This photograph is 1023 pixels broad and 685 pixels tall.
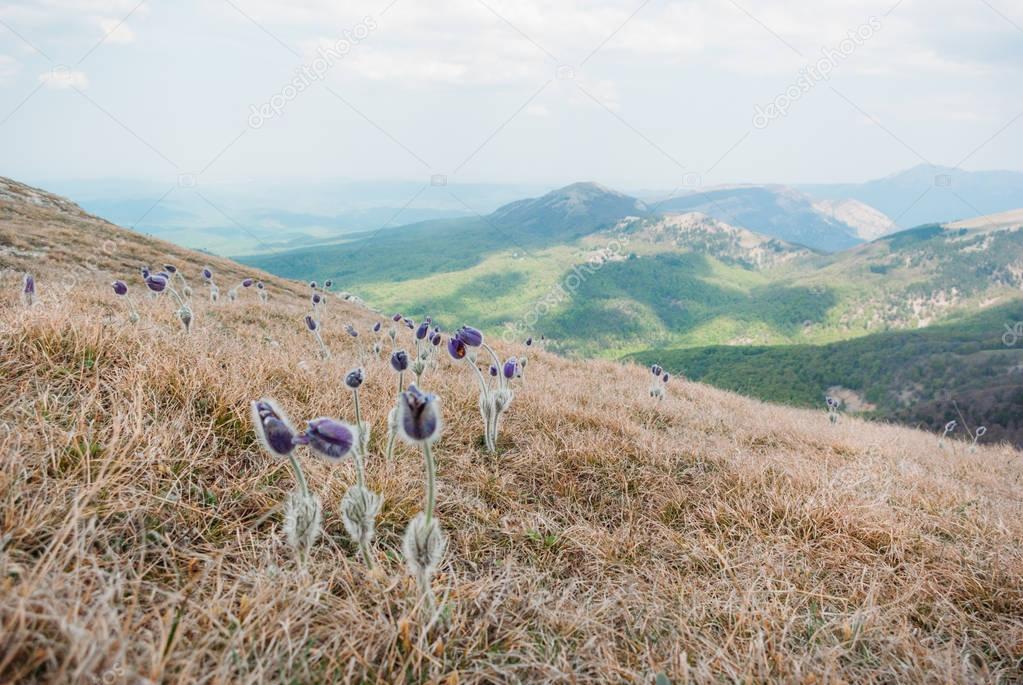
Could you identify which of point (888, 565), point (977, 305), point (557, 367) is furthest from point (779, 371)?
point (977, 305)

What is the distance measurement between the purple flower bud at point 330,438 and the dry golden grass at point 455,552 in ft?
1.41

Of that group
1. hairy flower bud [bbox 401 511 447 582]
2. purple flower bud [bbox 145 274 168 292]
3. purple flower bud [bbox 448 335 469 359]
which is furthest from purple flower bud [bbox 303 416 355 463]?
purple flower bud [bbox 145 274 168 292]

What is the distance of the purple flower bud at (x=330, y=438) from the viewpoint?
1.94 meters

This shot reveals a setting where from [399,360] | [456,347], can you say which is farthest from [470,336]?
[399,360]

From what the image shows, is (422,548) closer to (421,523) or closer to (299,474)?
(421,523)

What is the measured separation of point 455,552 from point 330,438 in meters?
1.02

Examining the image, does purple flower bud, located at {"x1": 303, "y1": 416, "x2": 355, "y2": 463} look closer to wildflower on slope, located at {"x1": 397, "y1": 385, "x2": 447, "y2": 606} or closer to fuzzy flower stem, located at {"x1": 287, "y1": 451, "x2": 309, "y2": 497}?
fuzzy flower stem, located at {"x1": 287, "y1": 451, "x2": 309, "y2": 497}

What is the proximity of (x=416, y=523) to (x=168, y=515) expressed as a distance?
1148mm

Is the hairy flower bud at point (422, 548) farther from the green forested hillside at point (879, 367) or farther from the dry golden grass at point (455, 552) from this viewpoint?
the green forested hillside at point (879, 367)

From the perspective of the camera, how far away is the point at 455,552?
103 inches

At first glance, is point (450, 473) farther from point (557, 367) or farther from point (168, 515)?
point (557, 367)

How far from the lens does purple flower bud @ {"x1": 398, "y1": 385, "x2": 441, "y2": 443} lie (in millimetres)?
1885

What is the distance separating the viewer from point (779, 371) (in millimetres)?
103875

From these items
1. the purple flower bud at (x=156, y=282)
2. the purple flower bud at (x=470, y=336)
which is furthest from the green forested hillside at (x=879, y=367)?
the purple flower bud at (x=156, y=282)
